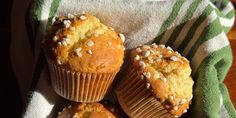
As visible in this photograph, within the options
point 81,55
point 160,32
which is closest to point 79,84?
point 81,55

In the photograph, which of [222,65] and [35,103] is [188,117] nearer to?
[222,65]

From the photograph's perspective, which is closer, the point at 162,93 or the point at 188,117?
the point at 162,93

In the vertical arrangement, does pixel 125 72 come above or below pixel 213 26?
below

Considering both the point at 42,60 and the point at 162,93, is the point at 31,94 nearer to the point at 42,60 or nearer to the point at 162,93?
the point at 42,60

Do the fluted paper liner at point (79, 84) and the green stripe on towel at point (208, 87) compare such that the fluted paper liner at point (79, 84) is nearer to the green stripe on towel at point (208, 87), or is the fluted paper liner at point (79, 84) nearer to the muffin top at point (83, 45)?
the muffin top at point (83, 45)

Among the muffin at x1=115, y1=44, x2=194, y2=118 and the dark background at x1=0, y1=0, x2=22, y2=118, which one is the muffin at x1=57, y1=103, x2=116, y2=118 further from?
the dark background at x1=0, y1=0, x2=22, y2=118

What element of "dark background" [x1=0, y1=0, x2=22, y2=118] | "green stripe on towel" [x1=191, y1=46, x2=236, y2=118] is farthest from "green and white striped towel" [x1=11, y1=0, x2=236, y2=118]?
"dark background" [x1=0, y1=0, x2=22, y2=118]

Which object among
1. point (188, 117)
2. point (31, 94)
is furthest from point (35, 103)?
point (188, 117)

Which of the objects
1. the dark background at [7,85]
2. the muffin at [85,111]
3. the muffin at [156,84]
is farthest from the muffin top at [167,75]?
the dark background at [7,85]
